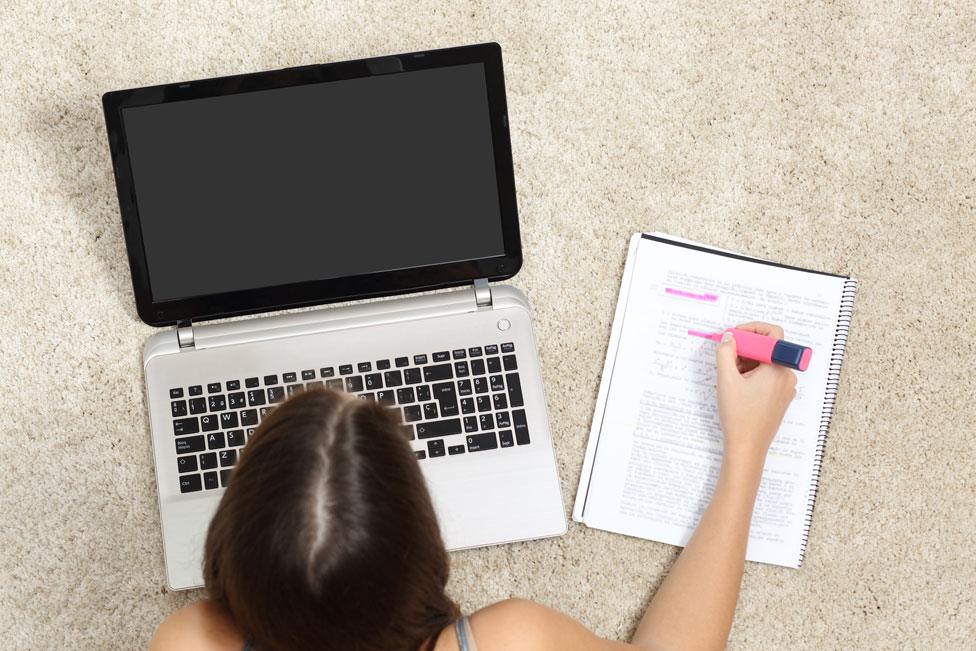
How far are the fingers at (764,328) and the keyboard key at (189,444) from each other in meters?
0.55

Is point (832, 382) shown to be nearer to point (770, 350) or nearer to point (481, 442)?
point (770, 350)

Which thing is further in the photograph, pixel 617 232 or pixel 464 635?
pixel 617 232

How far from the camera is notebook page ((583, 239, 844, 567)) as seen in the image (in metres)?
0.81

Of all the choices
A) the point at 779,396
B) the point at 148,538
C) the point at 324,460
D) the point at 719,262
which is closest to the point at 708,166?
the point at 719,262

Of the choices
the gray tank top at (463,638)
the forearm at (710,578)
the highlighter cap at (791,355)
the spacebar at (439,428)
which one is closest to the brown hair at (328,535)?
the gray tank top at (463,638)

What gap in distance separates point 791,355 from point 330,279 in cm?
45

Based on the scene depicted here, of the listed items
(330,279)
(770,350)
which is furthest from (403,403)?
(770,350)

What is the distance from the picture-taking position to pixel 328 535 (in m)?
0.49

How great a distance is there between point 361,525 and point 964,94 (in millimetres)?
777

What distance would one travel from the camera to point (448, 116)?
727mm

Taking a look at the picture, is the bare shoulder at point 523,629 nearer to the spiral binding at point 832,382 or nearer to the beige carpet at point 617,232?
the beige carpet at point 617,232

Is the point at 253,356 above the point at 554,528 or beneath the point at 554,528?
above

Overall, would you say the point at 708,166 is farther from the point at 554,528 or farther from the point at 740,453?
the point at 554,528

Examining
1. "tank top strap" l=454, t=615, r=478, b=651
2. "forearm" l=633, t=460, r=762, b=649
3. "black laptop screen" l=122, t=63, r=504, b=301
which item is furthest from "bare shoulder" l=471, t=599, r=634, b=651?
"black laptop screen" l=122, t=63, r=504, b=301
